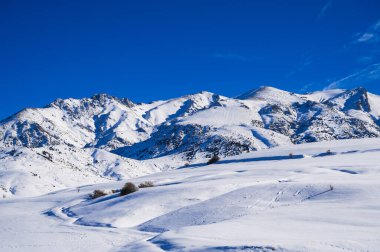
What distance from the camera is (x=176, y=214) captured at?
14.4m

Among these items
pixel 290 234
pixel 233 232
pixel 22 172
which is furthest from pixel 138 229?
pixel 22 172

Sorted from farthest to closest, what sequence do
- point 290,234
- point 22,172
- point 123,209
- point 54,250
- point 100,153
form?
point 100,153
point 22,172
point 123,209
point 54,250
point 290,234

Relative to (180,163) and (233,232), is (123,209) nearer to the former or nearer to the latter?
(233,232)

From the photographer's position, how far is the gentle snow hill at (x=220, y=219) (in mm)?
9867

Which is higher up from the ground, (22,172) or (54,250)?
(22,172)

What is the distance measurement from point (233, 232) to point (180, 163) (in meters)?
181

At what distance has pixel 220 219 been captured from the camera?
43.3 ft

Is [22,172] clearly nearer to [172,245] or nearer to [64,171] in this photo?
[64,171]

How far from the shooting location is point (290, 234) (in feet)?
33.4

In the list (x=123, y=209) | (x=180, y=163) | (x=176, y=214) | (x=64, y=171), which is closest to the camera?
(x=176, y=214)

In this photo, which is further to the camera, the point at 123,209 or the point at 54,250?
the point at 123,209

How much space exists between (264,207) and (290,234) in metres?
3.90

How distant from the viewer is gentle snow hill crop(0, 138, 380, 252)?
32.4 feet

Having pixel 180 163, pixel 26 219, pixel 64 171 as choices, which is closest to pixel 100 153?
pixel 180 163
